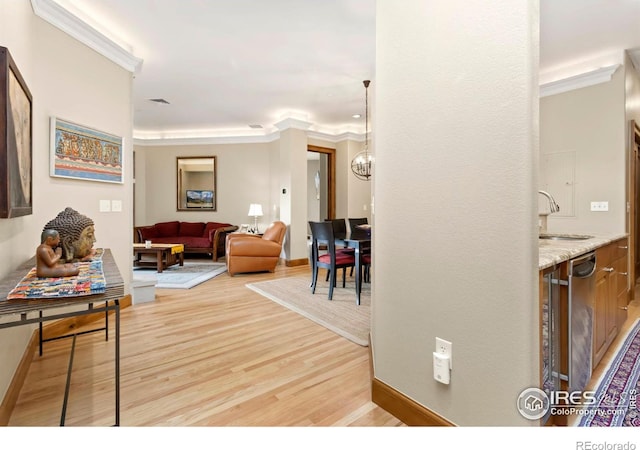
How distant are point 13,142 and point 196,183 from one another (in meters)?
5.79

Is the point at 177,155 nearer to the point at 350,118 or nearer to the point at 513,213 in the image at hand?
the point at 350,118

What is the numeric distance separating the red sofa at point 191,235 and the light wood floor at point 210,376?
3300mm

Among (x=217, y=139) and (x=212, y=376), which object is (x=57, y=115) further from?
(x=217, y=139)

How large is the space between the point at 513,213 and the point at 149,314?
10.5ft

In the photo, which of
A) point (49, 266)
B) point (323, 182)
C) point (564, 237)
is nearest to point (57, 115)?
point (49, 266)

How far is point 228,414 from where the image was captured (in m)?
1.57

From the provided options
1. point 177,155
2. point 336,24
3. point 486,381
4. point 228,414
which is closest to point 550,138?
point 336,24

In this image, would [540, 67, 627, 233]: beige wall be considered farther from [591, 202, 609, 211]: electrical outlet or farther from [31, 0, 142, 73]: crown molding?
[31, 0, 142, 73]: crown molding

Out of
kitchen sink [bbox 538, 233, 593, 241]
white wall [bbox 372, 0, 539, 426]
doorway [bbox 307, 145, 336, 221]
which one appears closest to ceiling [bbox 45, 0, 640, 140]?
white wall [bbox 372, 0, 539, 426]

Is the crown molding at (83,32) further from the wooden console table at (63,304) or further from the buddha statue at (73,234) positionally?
the wooden console table at (63,304)

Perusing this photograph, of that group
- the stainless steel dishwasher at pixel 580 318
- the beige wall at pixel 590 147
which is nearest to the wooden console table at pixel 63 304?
the stainless steel dishwasher at pixel 580 318

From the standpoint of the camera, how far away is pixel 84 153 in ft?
9.40

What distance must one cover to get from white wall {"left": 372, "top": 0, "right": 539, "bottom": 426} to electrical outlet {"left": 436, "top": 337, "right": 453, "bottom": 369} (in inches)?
0.7
